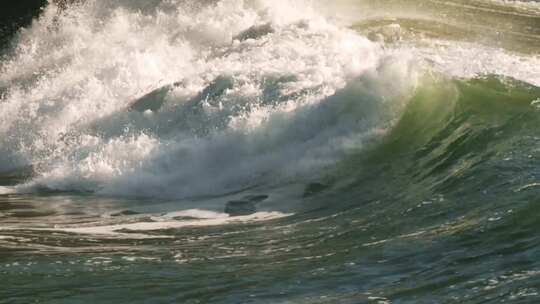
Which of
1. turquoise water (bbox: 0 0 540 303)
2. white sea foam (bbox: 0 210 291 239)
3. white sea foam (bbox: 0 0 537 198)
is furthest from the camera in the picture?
white sea foam (bbox: 0 0 537 198)

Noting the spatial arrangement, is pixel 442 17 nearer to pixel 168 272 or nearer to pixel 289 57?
pixel 289 57

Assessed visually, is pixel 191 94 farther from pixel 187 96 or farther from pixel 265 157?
pixel 265 157

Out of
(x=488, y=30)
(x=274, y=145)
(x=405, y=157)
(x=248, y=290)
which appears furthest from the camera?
(x=488, y=30)

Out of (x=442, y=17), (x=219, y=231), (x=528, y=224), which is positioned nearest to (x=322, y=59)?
(x=219, y=231)

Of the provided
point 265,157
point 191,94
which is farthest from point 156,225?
point 191,94

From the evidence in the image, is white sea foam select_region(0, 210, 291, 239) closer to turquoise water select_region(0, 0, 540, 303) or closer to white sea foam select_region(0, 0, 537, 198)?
turquoise water select_region(0, 0, 540, 303)

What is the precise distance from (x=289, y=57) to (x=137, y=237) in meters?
4.90

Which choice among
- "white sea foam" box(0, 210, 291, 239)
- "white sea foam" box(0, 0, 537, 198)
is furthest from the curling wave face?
"white sea foam" box(0, 210, 291, 239)

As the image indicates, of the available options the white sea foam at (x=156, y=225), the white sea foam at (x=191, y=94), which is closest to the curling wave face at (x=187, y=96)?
the white sea foam at (x=191, y=94)

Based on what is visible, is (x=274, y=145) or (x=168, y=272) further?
(x=274, y=145)

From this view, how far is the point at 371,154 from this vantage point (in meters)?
10.0

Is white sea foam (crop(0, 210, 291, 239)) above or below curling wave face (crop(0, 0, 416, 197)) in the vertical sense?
below

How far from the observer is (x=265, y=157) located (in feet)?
34.5

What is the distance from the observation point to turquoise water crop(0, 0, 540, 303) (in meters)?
6.10
